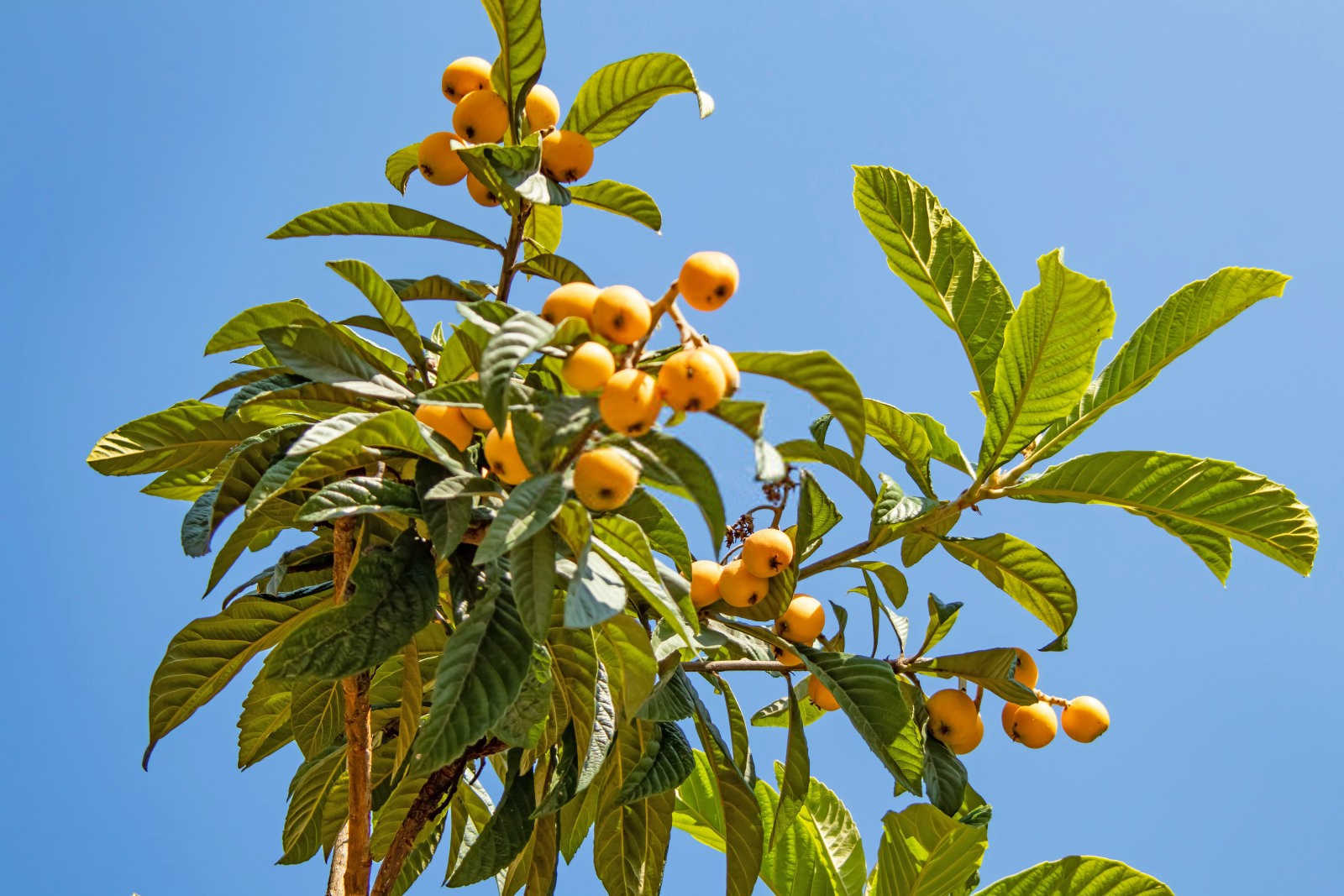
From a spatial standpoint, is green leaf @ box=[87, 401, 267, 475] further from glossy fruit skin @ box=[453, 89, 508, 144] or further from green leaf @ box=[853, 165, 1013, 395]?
green leaf @ box=[853, 165, 1013, 395]

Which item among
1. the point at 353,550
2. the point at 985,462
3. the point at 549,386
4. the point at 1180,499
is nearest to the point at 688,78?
the point at 549,386

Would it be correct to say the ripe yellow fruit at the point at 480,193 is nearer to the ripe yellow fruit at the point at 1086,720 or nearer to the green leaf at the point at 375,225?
the green leaf at the point at 375,225

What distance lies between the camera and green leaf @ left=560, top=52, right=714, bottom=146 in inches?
66.6

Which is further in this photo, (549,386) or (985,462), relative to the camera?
(985,462)

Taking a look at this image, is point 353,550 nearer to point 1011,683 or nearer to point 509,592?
point 509,592

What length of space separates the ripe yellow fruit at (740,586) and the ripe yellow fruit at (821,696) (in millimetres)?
197

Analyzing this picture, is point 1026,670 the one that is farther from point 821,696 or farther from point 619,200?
point 619,200

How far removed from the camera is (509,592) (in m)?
1.38

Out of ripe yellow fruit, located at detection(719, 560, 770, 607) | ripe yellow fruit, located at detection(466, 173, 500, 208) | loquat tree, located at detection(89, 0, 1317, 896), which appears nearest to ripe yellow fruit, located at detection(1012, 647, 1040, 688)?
loquat tree, located at detection(89, 0, 1317, 896)

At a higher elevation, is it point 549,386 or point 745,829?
point 549,386

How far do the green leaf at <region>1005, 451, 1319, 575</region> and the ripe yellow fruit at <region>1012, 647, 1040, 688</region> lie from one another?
26cm

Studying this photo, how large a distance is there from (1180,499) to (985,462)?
0.87 ft

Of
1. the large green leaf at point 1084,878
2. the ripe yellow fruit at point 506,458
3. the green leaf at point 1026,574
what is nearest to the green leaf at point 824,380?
the ripe yellow fruit at point 506,458

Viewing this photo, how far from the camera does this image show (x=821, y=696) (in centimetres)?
175
